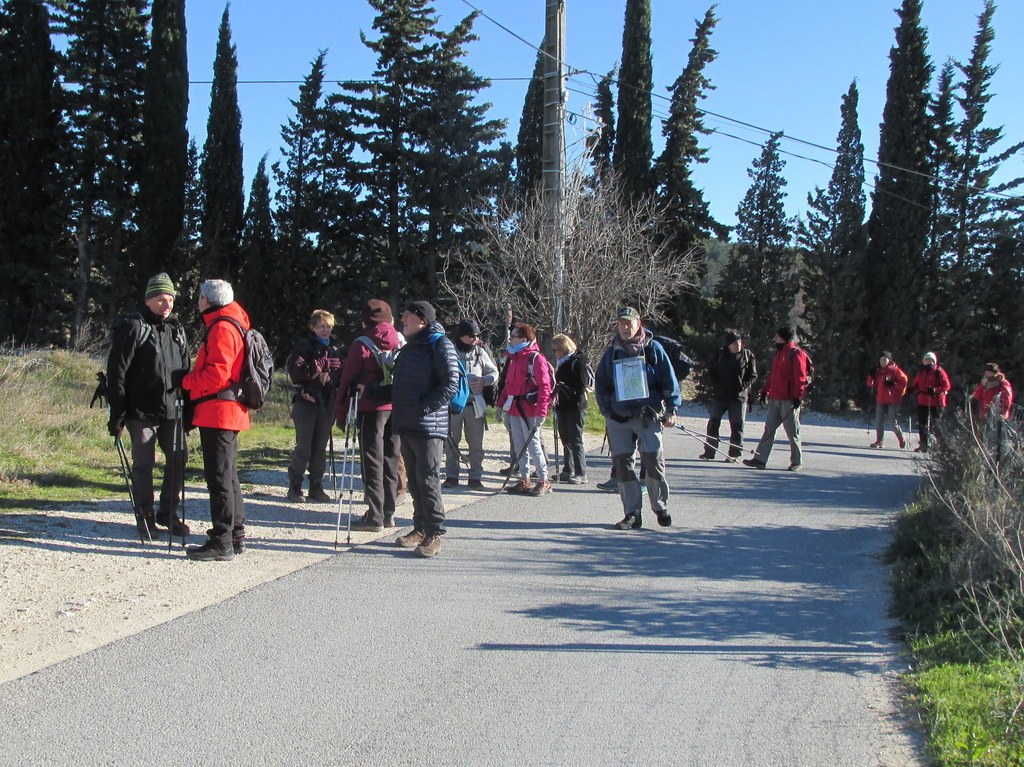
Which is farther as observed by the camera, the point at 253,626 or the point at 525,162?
the point at 525,162

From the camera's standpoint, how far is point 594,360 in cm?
1836

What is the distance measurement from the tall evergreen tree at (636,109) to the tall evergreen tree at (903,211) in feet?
27.1

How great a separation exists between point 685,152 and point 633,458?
2944 cm

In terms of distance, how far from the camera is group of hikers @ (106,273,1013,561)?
6.97 m

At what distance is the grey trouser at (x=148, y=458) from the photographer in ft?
24.3

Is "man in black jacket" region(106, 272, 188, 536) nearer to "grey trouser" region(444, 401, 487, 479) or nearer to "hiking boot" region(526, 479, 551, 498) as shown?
"grey trouser" region(444, 401, 487, 479)

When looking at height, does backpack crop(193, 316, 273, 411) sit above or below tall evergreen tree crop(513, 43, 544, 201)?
below

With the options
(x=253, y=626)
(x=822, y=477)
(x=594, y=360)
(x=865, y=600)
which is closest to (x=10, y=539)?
(x=253, y=626)

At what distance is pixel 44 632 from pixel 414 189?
30837 millimetres

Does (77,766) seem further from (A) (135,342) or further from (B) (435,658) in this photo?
(A) (135,342)

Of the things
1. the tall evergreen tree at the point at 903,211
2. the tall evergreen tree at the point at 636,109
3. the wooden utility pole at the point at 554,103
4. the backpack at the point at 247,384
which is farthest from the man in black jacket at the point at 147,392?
the tall evergreen tree at the point at 903,211

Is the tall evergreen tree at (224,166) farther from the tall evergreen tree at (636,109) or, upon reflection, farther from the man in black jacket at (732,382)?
the man in black jacket at (732,382)

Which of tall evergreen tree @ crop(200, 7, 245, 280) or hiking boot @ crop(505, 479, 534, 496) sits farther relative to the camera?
tall evergreen tree @ crop(200, 7, 245, 280)

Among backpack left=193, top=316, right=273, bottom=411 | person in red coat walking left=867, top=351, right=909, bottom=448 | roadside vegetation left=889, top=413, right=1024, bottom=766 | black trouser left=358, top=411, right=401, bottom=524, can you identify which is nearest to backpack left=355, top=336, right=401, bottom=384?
black trouser left=358, top=411, right=401, bottom=524
